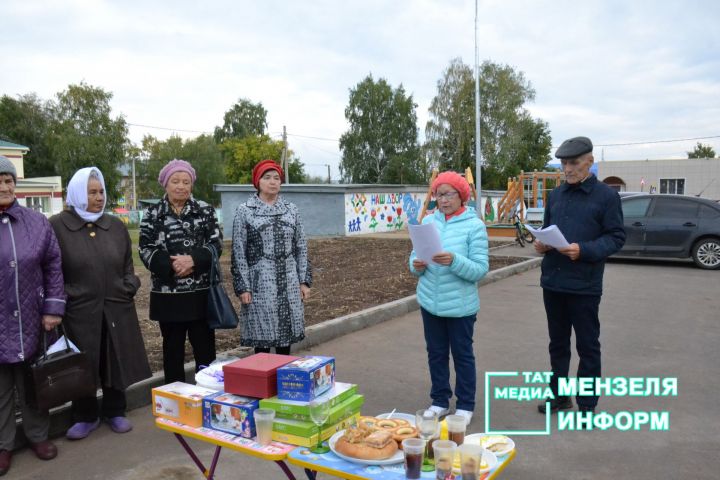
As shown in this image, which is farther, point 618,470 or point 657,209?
point 657,209

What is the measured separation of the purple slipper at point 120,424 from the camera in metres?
4.12

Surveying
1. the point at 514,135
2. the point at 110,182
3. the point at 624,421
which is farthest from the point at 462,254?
the point at 110,182

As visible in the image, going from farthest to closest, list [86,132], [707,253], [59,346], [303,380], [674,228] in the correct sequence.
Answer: [86,132], [674,228], [707,253], [59,346], [303,380]

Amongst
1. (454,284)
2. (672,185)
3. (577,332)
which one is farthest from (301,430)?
(672,185)

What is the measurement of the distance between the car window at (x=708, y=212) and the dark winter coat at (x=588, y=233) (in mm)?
10382

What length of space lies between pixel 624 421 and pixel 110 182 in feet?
170

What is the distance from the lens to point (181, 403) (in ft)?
9.41

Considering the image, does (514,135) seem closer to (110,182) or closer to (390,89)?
(390,89)

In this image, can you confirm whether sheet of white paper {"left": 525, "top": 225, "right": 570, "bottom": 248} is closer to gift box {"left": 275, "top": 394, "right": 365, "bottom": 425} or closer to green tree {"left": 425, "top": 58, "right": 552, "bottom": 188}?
gift box {"left": 275, "top": 394, "right": 365, "bottom": 425}

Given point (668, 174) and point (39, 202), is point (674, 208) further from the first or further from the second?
point (39, 202)

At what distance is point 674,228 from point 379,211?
13.3 meters

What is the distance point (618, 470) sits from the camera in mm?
3475

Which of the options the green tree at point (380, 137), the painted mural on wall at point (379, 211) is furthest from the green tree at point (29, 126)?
the painted mural on wall at point (379, 211)

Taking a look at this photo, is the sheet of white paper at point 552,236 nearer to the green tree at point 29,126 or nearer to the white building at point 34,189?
the white building at point 34,189
